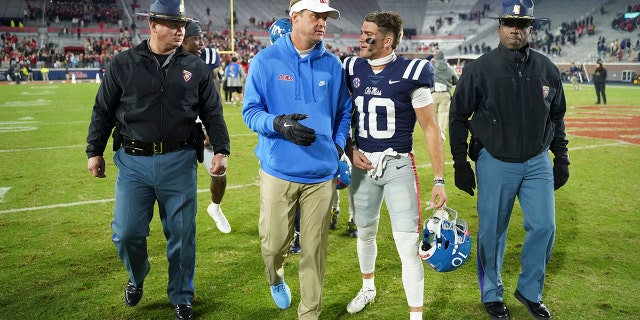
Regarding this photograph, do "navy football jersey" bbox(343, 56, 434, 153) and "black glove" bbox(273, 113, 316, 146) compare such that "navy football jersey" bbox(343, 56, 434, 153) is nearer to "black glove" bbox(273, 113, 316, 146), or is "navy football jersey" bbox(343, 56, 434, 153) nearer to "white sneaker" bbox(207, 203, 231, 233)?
"black glove" bbox(273, 113, 316, 146)

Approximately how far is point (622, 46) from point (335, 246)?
41.7 m

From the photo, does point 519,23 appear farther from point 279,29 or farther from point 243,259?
point 243,259

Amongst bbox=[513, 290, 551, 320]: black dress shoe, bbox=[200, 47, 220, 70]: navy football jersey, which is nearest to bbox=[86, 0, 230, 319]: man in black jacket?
bbox=[513, 290, 551, 320]: black dress shoe

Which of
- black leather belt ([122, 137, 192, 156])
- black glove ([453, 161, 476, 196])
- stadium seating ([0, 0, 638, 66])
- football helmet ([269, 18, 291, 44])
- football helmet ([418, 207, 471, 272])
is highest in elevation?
stadium seating ([0, 0, 638, 66])

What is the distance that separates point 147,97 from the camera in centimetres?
355

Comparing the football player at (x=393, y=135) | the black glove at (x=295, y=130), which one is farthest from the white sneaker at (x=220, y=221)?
the black glove at (x=295, y=130)

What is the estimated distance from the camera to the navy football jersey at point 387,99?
3.55 m

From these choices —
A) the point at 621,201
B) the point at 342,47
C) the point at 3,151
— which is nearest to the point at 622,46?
the point at 342,47

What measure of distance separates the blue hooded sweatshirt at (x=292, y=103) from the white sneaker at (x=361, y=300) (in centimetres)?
106

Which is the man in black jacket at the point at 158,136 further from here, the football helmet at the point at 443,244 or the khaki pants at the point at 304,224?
the football helmet at the point at 443,244

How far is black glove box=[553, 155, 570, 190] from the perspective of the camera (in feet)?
12.9

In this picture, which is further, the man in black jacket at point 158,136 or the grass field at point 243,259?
the grass field at point 243,259

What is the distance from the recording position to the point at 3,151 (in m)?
10.3

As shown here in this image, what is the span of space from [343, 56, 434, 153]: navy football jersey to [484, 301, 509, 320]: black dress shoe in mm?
1239
